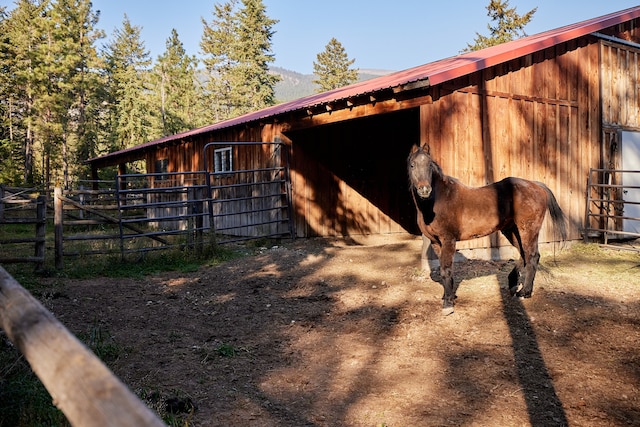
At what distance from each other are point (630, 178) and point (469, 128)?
17.3 feet

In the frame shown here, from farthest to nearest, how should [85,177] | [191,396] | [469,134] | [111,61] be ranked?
[111,61] → [85,177] → [469,134] → [191,396]

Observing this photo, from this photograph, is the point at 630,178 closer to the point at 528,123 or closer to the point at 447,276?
the point at 528,123

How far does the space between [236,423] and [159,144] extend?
51.6 feet

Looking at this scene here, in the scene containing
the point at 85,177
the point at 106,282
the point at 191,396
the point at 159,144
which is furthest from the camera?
the point at 85,177

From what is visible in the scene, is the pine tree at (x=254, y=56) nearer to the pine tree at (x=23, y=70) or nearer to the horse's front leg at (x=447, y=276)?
the pine tree at (x=23, y=70)

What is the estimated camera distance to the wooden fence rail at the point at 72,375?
1110 mm

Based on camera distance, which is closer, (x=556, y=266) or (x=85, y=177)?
(x=556, y=266)

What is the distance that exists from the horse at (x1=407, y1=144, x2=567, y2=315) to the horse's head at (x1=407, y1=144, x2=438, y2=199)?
0.42 meters

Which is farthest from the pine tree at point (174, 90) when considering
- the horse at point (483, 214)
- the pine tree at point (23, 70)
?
the horse at point (483, 214)

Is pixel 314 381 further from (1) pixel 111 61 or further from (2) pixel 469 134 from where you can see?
(1) pixel 111 61

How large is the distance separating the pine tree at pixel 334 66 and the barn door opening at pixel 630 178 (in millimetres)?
45542

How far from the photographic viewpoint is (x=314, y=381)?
420 cm

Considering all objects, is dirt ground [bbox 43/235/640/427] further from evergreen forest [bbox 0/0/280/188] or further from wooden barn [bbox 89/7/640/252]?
evergreen forest [bbox 0/0/280/188]

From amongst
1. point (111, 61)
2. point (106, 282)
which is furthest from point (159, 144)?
point (111, 61)
